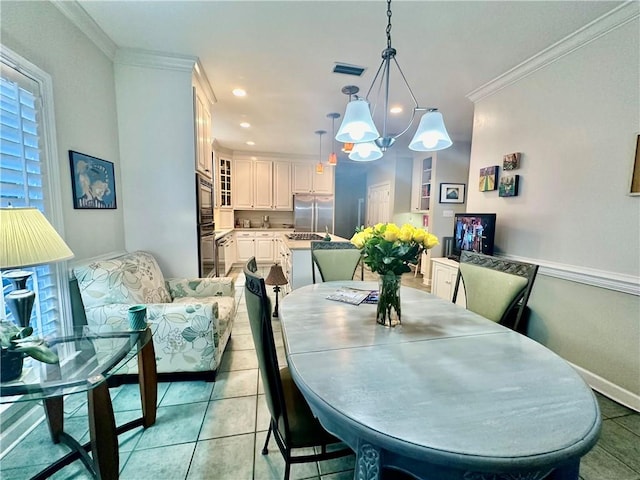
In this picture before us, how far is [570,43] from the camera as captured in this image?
2.14 metres

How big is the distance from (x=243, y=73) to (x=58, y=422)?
3.04 metres

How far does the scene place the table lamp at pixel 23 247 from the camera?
111cm

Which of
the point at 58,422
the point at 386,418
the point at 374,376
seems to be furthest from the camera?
the point at 58,422

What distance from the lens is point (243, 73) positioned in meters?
2.80

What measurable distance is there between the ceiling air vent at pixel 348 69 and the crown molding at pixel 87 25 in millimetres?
1927

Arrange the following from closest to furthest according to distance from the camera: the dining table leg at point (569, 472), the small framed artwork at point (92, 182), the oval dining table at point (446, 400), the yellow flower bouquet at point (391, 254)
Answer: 1. the oval dining table at point (446, 400)
2. the dining table leg at point (569, 472)
3. the yellow flower bouquet at point (391, 254)
4. the small framed artwork at point (92, 182)

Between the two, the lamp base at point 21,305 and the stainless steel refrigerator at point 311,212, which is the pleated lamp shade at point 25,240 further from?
the stainless steel refrigerator at point 311,212

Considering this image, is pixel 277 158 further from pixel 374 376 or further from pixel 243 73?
pixel 374 376

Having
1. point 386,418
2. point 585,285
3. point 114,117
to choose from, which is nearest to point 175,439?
point 386,418

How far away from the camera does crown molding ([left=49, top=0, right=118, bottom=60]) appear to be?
185 cm

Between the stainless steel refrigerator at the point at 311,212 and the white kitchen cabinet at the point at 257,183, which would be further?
the stainless steel refrigerator at the point at 311,212

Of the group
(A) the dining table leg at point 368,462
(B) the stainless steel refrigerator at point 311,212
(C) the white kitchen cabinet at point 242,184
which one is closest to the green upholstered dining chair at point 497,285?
(A) the dining table leg at point 368,462

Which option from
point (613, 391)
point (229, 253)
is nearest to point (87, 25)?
point (229, 253)

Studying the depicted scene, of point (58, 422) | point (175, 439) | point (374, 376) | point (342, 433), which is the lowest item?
point (175, 439)
